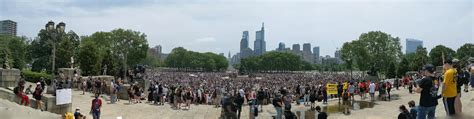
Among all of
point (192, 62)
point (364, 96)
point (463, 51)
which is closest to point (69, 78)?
point (364, 96)

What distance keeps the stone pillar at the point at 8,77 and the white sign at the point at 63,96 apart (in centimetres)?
754

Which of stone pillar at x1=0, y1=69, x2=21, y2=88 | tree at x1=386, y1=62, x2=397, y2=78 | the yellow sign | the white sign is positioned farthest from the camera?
tree at x1=386, y1=62, x2=397, y2=78

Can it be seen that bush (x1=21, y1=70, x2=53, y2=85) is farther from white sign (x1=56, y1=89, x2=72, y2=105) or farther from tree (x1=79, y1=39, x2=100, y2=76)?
white sign (x1=56, y1=89, x2=72, y2=105)

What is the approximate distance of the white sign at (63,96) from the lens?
14.8 metres

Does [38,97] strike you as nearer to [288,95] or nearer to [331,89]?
[288,95]

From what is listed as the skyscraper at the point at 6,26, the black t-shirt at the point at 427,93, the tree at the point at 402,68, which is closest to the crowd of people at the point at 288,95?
the black t-shirt at the point at 427,93

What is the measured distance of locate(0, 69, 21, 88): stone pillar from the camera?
20656mm

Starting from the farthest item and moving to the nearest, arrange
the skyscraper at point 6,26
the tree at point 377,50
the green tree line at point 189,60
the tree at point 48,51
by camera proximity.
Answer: the green tree line at point 189,60, the tree at point 377,50, the tree at point 48,51, the skyscraper at point 6,26

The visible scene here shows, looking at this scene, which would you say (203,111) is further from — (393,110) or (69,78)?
(69,78)

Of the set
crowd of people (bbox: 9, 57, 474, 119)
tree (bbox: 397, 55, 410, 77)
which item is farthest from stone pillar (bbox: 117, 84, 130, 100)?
tree (bbox: 397, 55, 410, 77)

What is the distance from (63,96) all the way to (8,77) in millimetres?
7916

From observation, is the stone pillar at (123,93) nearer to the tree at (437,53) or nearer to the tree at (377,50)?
the tree at (377,50)

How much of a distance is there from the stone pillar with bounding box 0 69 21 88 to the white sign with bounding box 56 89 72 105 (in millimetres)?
7542

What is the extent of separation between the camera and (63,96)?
14992 mm
